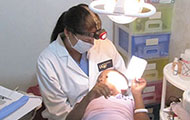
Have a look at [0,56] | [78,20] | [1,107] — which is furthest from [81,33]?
[0,56]

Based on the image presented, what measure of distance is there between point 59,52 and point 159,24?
3.08 feet

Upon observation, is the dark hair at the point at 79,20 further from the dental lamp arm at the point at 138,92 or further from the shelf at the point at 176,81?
the shelf at the point at 176,81

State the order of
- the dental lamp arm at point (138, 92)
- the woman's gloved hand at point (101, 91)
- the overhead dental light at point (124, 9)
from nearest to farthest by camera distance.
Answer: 1. the overhead dental light at point (124, 9)
2. the woman's gloved hand at point (101, 91)
3. the dental lamp arm at point (138, 92)

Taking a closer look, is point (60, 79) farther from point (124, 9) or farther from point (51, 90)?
point (124, 9)

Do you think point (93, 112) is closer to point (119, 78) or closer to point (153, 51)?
point (119, 78)

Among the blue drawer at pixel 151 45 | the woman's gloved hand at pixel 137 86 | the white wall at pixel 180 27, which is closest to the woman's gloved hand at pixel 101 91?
the woman's gloved hand at pixel 137 86

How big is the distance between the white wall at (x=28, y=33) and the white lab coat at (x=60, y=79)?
0.67 metres

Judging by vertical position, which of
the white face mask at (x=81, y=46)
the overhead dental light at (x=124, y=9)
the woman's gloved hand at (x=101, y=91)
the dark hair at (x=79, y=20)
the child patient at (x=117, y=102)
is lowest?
the child patient at (x=117, y=102)

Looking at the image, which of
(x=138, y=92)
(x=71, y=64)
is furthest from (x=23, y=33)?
(x=138, y=92)

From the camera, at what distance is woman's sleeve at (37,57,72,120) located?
151cm

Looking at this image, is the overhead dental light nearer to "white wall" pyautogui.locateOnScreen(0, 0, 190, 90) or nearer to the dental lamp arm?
the dental lamp arm

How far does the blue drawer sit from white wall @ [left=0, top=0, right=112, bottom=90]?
0.44 meters

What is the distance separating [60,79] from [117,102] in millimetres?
381

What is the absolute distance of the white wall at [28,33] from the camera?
6.81 feet
